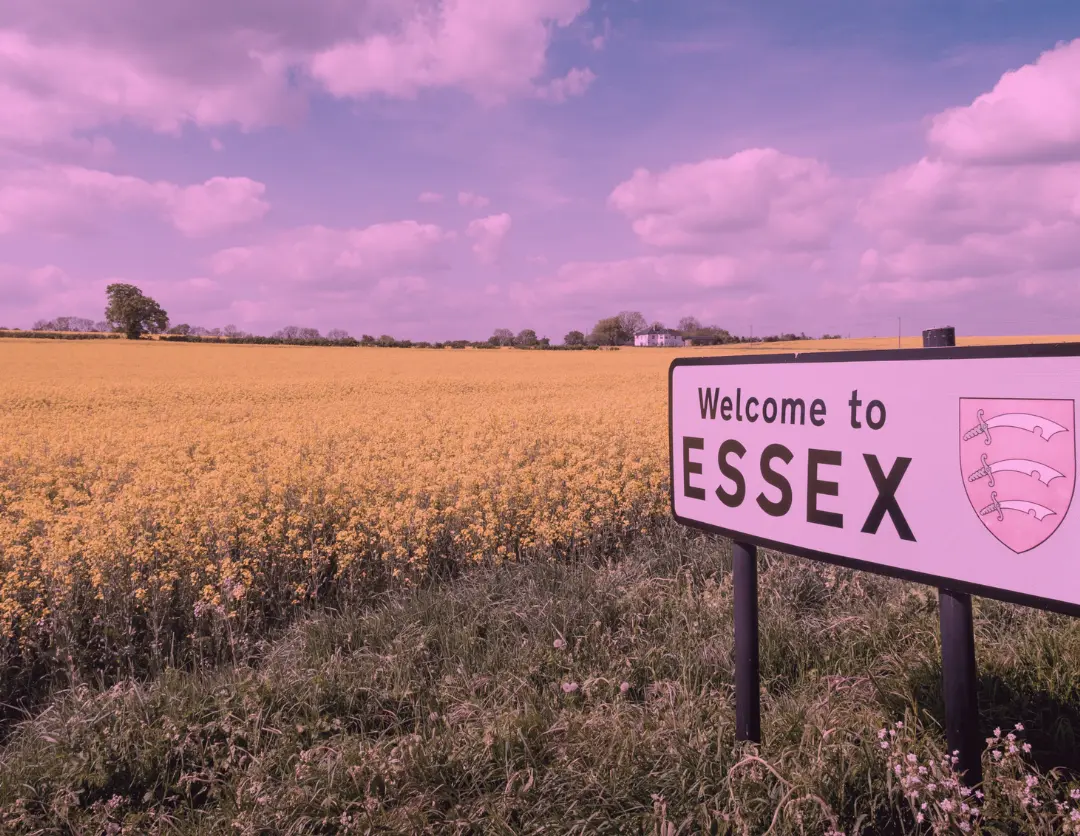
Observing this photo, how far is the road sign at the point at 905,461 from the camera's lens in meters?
1.35

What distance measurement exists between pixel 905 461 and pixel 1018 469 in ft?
0.76

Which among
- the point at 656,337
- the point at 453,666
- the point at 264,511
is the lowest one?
the point at 453,666

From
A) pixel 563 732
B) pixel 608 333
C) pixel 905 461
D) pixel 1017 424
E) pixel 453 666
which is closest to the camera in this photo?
pixel 1017 424

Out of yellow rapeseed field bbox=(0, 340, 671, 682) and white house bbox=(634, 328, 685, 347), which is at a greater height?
white house bbox=(634, 328, 685, 347)

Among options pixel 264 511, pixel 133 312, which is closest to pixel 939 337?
pixel 264 511

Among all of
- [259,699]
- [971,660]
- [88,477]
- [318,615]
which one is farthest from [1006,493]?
[88,477]

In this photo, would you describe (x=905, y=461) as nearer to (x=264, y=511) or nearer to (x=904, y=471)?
(x=904, y=471)

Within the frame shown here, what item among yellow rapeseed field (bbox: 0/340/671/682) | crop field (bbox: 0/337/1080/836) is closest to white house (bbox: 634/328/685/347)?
yellow rapeseed field (bbox: 0/340/671/682)

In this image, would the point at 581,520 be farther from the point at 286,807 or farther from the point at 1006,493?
the point at 1006,493

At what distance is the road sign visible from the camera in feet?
4.44

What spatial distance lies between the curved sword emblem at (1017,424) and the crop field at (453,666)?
3.38 feet

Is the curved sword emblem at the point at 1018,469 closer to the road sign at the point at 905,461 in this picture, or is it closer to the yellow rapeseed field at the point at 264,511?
the road sign at the point at 905,461

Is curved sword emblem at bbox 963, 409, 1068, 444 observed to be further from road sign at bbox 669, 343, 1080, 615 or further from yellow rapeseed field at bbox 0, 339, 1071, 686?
yellow rapeseed field at bbox 0, 339, 1071, 686

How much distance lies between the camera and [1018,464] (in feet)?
4.58
